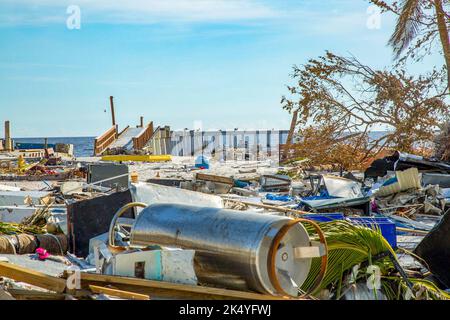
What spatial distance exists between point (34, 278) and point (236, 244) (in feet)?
5.03

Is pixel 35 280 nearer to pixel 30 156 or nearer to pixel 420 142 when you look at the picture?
pixel 420 142

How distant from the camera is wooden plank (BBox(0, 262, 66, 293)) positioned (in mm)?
4391

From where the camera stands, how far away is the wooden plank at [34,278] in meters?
4.39

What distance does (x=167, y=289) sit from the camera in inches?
170

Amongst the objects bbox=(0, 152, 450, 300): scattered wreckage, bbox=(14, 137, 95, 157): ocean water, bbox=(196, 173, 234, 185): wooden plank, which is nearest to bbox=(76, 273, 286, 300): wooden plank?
bbox=(0, 152, 450, 300): scattered wreckage

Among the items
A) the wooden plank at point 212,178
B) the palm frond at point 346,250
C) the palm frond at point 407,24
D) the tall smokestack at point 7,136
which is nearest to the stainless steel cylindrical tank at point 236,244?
the palm frond at point 346,250

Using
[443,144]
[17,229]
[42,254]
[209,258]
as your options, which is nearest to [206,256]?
[209,258]

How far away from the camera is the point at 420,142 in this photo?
1803 centimetres

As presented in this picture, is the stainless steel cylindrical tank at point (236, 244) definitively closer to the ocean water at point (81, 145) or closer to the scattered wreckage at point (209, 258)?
the scattered wreckage at point (209, 258)

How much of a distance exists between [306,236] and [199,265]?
0.80 metres

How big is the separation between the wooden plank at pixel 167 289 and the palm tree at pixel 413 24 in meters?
15.6
